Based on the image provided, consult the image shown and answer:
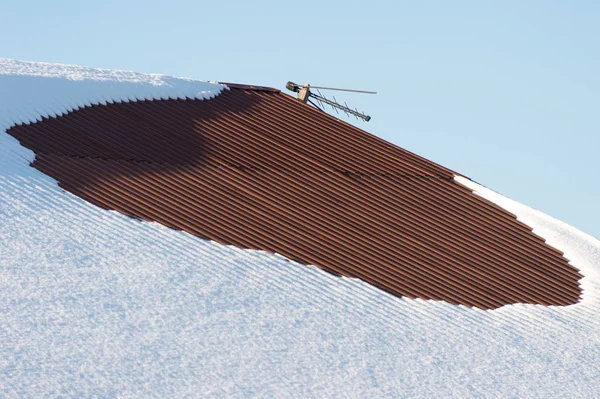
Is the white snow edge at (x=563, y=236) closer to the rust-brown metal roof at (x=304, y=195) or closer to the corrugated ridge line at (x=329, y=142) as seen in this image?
the rust-brown metal roof at (x=304, y=195)

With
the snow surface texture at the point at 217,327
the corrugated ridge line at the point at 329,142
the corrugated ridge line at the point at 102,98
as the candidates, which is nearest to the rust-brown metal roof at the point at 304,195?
the corrugated ridge line at the point at 329,142

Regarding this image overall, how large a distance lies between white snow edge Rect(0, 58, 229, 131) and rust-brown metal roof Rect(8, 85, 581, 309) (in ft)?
0.82

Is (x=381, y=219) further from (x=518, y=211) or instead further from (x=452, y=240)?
(x=518, y=211)

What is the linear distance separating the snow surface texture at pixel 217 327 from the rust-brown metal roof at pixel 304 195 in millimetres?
475

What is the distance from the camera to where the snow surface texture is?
31.0 ft

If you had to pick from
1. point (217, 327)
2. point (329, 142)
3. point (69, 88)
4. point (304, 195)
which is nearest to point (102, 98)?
point (69, 88)

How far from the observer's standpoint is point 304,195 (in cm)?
1427

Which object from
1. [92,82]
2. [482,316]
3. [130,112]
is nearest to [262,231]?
[482,316]

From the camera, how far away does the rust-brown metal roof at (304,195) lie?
12789 mm

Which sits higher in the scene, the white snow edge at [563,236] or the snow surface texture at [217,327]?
the white snow edge at [563,236]

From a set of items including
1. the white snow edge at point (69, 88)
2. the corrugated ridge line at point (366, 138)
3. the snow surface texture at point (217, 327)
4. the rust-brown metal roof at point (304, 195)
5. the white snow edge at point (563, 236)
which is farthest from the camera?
the corrugated ridge line at point (366, 138)

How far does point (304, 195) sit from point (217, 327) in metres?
4.18

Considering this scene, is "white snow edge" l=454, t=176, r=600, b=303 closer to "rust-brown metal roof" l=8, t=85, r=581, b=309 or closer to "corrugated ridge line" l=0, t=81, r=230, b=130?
"rust-brown metal roof" l=8, t=85, r=581, b=309

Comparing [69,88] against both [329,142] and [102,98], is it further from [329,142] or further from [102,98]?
[329,142]
